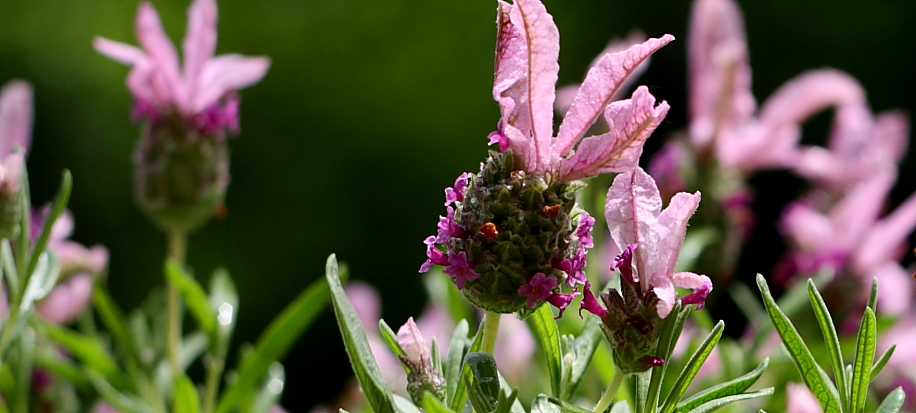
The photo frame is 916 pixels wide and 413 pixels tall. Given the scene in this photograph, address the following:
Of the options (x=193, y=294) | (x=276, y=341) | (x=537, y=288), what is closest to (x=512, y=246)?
(x=537, y=288)

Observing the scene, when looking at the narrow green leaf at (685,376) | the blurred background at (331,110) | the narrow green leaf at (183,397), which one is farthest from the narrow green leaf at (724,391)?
the blurred background at (331,110)

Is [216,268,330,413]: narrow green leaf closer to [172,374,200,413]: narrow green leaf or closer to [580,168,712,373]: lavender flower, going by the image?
[172,374,200,413]: narrow green leaf

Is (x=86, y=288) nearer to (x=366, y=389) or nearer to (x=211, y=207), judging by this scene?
(x=211, y=207)

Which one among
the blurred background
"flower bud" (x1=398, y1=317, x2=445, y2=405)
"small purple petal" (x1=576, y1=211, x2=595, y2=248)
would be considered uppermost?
"small purple petal" (x1=576, y1=211, x2=595, y2=248)

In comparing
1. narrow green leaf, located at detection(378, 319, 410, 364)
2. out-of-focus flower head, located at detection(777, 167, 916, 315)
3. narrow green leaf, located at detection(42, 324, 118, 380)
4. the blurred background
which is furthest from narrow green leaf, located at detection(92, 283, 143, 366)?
the blurred background

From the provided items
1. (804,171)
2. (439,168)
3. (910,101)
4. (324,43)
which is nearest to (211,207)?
(804,171)

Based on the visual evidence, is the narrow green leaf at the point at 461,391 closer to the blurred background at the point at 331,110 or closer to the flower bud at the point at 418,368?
the flower bud at the point at 418,368

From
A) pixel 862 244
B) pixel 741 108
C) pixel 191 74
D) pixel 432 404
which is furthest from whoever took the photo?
pixel 741 108

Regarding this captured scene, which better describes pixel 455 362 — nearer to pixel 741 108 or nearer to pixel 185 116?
pixel 185 116
